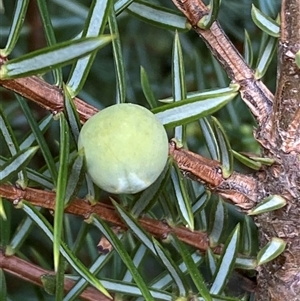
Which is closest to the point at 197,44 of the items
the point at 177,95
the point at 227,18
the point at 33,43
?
the point at 227,18

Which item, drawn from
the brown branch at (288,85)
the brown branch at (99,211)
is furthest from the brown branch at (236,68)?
the brown branch at (99,211)

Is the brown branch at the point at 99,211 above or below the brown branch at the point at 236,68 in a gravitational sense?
below

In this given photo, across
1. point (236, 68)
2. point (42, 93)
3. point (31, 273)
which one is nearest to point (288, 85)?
point (236, 68)

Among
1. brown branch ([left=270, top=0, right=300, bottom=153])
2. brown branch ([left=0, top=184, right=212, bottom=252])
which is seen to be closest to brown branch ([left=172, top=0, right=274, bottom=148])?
brown branch ([left=270, top=0, right=300, bottom=153])

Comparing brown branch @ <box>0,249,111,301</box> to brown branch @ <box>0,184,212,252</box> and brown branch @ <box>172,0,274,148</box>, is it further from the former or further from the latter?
brown branch @ <box>172,0,274,148</box>

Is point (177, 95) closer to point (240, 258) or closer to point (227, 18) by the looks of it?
point (240, 258)

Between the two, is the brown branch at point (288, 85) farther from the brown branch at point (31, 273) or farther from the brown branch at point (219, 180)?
the brown branch at point (31, 273)
